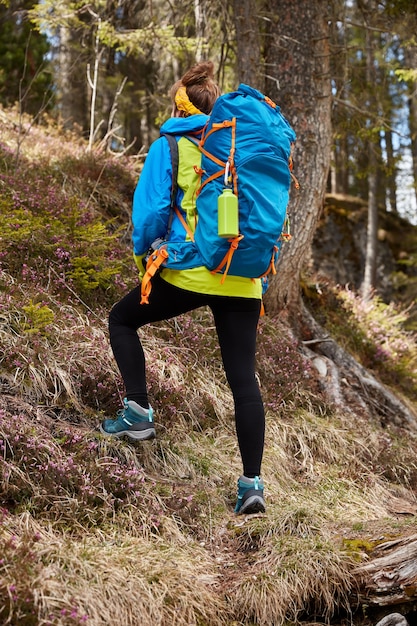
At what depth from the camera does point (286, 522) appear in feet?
13.1

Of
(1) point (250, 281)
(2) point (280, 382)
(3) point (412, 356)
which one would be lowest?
(3) point (412, 356)

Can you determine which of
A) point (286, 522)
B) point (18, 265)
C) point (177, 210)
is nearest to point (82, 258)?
point (18, 265)

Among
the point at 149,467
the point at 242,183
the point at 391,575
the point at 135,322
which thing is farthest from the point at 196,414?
the point at 242,183

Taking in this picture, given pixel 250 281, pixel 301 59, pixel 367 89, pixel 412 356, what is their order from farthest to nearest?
pixel 412 356, pixel 367 89, pixel 301 59, pixel 250 281

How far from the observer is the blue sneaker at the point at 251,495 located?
4074 millimetres

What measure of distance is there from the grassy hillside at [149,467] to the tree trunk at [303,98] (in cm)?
117

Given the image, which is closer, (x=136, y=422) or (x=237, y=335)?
(x=237, y=335)

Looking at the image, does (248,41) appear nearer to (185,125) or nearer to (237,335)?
(185,125)

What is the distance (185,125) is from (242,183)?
555mm

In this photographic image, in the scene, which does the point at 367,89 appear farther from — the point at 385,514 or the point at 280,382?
the point at 385,514

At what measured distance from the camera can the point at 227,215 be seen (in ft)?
11.7

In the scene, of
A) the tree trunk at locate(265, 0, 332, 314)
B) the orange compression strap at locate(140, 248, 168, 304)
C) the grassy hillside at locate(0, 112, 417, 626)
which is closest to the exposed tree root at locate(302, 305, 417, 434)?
the grassy hillside at locate(0, 112, 417, 626)

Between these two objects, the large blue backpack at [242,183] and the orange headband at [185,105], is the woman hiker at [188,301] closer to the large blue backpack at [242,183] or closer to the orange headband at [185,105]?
the orange headband at [185,105]

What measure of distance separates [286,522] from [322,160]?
4580 mm
